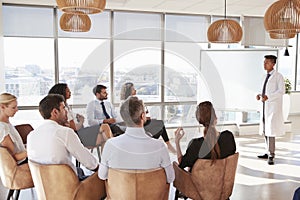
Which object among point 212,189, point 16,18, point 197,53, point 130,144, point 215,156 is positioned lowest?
point 212,189

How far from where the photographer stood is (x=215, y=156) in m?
2.77

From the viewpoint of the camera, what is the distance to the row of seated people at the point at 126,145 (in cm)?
231

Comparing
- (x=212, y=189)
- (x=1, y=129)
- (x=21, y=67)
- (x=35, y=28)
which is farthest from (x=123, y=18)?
(x=212, y=189)

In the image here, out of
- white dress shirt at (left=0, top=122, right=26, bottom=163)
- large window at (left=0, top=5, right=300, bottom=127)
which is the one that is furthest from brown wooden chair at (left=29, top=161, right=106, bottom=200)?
large window at (left=0, top=5, right=300, bottom=127)

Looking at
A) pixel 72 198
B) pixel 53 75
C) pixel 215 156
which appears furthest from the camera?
pixel 53 75

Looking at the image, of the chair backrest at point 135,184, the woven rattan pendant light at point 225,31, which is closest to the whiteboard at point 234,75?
the woven rattan pendant light at point 225,31

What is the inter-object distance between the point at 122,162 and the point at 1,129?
1.34 metres

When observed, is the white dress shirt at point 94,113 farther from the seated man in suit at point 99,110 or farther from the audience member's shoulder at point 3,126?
the audience member's shoulder at point 3,126

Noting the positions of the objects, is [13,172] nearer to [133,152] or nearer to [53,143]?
[53,143]

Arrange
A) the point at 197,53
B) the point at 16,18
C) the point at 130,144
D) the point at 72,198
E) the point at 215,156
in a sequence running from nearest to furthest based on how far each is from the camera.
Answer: the point at 130,144, the point at 72,198, the point at 215,156, the point at 16,18, the point at 197,53

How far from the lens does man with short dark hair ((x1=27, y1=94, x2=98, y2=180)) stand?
8.04 feet

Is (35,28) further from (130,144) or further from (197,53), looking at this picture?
(130,144)

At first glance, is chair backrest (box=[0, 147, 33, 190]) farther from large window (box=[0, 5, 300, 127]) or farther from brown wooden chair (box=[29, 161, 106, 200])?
large window (box=[0, 5, 300, 127])

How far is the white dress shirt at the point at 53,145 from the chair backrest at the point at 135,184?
0.36 metres
